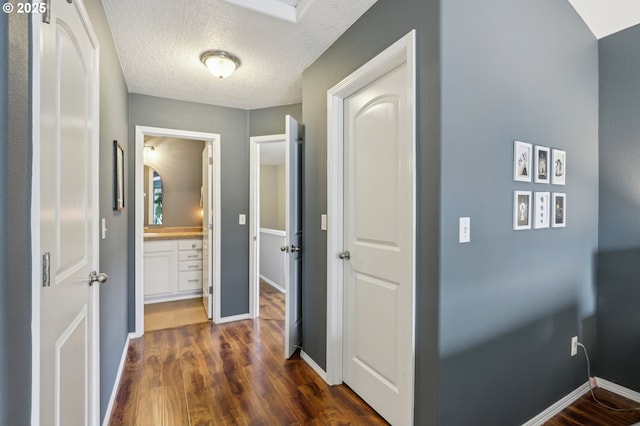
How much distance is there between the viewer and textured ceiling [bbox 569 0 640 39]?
1.93 meters

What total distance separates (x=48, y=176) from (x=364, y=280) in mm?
1628

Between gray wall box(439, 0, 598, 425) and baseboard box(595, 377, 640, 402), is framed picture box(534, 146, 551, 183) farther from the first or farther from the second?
baseboard box(595, 377, 640, 402)

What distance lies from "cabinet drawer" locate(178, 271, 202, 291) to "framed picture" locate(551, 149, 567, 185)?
4.14 metres

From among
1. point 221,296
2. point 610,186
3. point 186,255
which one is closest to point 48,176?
point 221,296

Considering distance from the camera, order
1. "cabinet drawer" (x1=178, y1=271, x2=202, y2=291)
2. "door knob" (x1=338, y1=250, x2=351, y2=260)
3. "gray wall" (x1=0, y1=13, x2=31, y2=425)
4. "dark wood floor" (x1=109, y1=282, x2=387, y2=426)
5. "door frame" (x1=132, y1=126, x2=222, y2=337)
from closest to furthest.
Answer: "gray wall" (x1=0, y1=13, x2=31, y2=425) → "dark wood floor" (x1=109, y1=282, x2=387, y2=426) → "door knob" (x1=338, y1=250, x2=351, y2=260) → "door frame" (x1=132, y1=126, x2=222, y2=337) → "cabinet drawer" (x1=178, y1=271, x2=202, y2=291)

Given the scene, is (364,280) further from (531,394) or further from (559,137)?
(559,137)

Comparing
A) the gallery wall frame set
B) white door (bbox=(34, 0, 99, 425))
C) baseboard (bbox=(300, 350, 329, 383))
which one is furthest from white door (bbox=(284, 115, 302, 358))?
the gallery wall frame set

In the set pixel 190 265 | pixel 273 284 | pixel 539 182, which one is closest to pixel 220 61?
pixel 539 182

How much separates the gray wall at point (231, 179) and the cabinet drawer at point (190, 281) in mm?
1108

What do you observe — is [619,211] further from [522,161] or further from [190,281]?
[190,281]

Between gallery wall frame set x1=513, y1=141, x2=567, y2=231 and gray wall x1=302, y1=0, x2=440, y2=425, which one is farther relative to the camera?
gallery wall frame set x1=513, y1=141, x2=567, y2=231

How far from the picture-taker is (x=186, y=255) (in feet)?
14.1

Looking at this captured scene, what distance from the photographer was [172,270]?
4188mm

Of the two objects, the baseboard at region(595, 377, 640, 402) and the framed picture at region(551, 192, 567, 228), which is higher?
the framed picture at region(551, 192, 567, 228)
